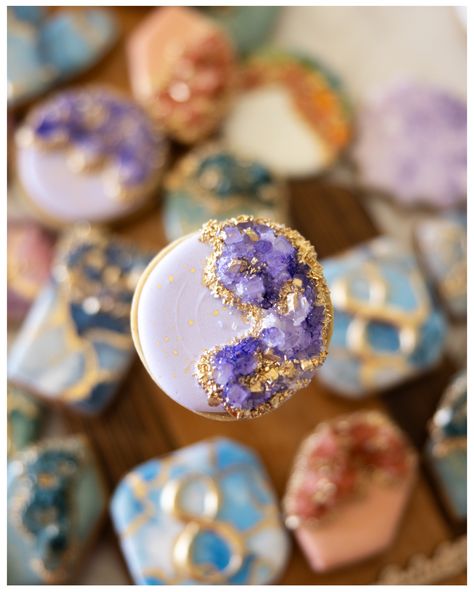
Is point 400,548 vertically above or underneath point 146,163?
underneath

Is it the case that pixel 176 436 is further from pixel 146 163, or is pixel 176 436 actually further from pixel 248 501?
pixel 146 163

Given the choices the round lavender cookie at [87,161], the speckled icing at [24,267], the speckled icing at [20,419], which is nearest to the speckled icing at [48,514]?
the speckled icing at [20,419]

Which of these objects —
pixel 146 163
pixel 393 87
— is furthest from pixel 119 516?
pixel 393 87

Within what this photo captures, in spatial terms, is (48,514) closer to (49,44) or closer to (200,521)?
(200,521)

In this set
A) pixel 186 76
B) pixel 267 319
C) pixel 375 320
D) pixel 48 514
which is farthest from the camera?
pixel 186 76

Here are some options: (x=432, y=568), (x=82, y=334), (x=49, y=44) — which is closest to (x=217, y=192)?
(x=82, y=334)

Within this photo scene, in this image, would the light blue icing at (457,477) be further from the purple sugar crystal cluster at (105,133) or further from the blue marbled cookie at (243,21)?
the blue marbled cookie at (243,21)

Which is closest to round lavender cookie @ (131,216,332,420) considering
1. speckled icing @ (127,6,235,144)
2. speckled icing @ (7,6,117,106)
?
speckled icing @ (127,6,235,144)
